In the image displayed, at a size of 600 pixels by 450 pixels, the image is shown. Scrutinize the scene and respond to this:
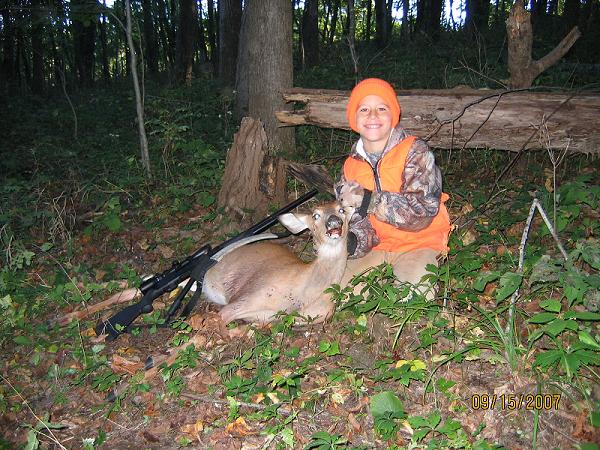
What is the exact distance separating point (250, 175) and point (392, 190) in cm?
210

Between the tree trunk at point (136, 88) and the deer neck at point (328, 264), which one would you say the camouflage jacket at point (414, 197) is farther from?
the tree trunk at point (136, 88)

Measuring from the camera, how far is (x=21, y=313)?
4195 millimetres

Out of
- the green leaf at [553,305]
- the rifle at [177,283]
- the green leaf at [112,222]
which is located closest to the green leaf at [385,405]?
the green leaf at [553,305]

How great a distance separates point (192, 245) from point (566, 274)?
379cm

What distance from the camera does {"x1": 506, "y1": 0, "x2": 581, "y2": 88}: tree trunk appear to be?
208 inches

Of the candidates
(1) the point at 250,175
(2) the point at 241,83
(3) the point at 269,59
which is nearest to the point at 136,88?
(3) the point at 269,59

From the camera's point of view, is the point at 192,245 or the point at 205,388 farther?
the point at 192,245

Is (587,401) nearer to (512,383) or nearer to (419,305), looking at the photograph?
(512,383)

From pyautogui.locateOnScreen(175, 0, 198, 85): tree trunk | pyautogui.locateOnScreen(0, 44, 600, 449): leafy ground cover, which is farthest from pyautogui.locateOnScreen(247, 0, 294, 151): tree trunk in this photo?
pyautogui.locateOnScreen(175, 0, 198, 85): tree trunk

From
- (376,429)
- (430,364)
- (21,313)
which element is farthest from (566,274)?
(21,313)

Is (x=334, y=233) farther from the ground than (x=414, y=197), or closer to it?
closer to it

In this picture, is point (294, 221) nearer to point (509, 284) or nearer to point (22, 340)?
point (509, 284)

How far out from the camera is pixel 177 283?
4336mm

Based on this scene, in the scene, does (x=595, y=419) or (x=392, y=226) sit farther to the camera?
(x=392, y=226)
